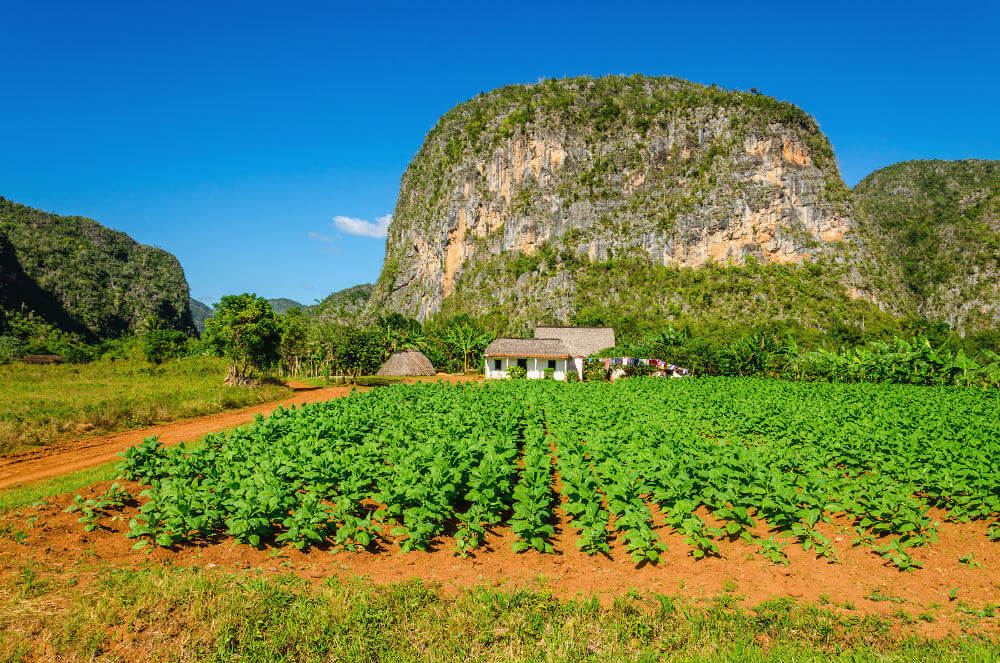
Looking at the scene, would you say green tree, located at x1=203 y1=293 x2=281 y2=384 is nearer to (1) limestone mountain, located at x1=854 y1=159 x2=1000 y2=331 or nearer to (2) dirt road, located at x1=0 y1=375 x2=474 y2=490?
(2) dirt road, located at x1=0 y1=375 x2=474 y2=490

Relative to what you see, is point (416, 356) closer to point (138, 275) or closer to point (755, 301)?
point (755, 301)

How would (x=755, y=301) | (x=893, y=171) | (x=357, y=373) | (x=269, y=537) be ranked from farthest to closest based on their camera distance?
1. (x=893, y=171)
2. (x=755, y=301)
3. (x=357, y=373)
4. (x=269, y=537)

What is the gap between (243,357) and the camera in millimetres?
28031

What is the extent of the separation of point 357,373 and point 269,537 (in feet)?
146

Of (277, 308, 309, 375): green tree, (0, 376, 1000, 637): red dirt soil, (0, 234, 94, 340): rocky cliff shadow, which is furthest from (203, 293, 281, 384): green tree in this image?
(0, 234, 94, 340): rocky cliff shadow

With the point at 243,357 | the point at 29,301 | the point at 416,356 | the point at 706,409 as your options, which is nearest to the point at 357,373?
the point at 416,356

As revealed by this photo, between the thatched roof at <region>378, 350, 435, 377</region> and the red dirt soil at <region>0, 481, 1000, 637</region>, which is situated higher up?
the thatched roof at <region>378, 350, 435, 377</region>

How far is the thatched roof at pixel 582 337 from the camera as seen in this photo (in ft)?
158

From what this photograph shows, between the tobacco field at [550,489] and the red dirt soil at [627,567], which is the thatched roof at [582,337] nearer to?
the tobacco field at [550,489]

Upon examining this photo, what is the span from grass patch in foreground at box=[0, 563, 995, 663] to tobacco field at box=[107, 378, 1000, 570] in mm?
1022

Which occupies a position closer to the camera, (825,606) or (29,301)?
(825,606)

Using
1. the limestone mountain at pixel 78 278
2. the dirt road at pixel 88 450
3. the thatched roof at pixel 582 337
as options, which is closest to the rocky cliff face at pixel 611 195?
the thatched roof at pixel 582 337

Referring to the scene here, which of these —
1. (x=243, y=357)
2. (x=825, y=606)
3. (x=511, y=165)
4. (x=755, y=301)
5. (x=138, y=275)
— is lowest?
(x=825, y=606)

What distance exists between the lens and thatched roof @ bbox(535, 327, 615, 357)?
4803 cm
